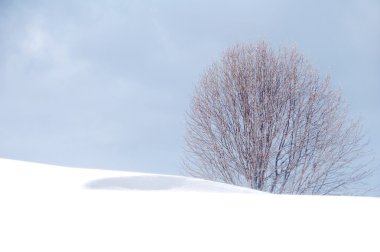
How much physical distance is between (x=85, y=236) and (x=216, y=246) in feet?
1.29

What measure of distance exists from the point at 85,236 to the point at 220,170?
840 cm

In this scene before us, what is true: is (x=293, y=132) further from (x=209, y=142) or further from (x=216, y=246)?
(x=216, y=246)

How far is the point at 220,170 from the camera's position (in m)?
9.78

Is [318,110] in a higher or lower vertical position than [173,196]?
higher

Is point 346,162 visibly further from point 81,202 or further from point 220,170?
point 81,202

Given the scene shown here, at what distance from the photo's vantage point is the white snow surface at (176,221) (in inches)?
54.4

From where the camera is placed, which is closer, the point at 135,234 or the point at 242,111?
the point at 135,234

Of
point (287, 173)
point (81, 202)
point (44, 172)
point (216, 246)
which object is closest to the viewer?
point (216, 246)

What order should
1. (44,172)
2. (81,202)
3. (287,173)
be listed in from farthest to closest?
1. (287,173)
2. (44,172)
3. (81,202)

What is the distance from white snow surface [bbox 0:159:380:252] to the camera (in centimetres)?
138

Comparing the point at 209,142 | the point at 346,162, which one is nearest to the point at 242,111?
the point at 209,142

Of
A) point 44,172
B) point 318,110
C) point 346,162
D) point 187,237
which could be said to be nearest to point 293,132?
point 318,110

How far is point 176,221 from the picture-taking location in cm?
154

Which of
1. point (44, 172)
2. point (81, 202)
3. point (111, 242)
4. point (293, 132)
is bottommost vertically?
point (111, 242)
